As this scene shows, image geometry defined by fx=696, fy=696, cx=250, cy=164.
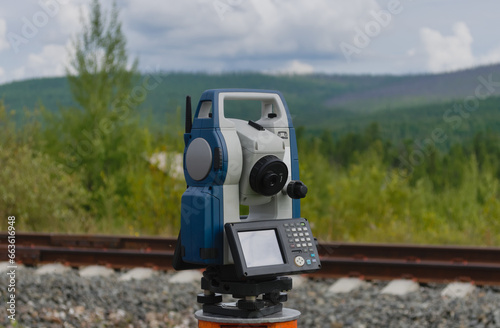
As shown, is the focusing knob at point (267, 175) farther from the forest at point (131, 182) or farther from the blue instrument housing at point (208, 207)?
the forest at point (131, 182)

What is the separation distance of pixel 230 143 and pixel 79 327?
2881mm

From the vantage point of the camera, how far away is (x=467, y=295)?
6.68m

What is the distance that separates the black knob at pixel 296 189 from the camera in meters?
3.56

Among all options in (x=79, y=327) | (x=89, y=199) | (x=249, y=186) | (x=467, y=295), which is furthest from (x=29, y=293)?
(x=89, y=199)

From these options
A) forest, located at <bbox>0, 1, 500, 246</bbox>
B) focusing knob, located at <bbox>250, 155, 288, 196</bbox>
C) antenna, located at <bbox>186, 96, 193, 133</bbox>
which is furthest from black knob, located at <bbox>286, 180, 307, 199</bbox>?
forest, located at <bbox>0, 1, 500, 246</bbox>

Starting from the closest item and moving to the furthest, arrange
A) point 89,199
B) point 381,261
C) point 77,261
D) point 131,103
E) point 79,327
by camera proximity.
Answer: point 79,327, point 381,261, point 77,261, point 89,199, point 131,103

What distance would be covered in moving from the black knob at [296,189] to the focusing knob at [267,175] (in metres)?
0.07

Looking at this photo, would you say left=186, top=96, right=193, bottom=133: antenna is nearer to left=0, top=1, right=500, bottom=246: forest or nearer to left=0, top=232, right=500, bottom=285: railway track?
left=0, top=1, right=500, bottom=246: forest

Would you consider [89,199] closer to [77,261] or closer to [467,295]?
[77,261]

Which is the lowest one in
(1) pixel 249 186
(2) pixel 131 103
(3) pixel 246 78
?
(1) pixel 249 186

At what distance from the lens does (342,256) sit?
7.92m

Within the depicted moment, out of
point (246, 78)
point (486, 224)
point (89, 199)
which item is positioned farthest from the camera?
point (246, 78)

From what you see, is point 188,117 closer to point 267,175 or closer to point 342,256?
point 267,175

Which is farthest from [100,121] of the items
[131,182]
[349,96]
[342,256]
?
[349,96]
